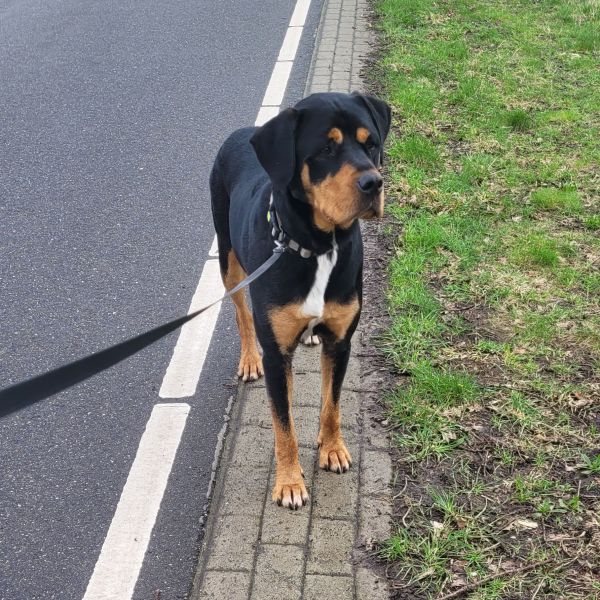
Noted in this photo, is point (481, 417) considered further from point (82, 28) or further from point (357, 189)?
point (82, 28)

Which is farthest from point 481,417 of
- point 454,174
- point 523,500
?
point 454,174

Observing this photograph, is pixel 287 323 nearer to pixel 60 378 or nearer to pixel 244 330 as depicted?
pixel 244 330

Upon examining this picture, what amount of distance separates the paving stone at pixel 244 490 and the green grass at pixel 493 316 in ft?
1.99

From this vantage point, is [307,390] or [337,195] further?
[307,390]

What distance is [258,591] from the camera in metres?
3.11

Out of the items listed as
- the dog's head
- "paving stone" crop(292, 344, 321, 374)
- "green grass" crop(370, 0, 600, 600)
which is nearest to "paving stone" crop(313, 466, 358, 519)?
"green grass" crop(370, 0, 600, 600)

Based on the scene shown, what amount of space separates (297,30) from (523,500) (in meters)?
7.66

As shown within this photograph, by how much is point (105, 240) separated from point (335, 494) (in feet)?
9.79

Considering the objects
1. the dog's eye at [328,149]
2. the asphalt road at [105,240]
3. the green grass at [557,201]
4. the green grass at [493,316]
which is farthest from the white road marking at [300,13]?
the dog's eye at [328,149]

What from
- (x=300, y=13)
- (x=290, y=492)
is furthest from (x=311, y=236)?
(x=300, y=13)

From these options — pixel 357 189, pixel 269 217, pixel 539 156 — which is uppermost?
pixel 357 189

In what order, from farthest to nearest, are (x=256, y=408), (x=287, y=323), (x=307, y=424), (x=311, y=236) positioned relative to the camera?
1. (x=256, y=408)
2. (x=307, y=424)
3. (x=287, y=323)
4. (x=311, y=236)

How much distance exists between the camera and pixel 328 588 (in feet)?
10.3

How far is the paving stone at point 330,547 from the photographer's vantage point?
320cm
